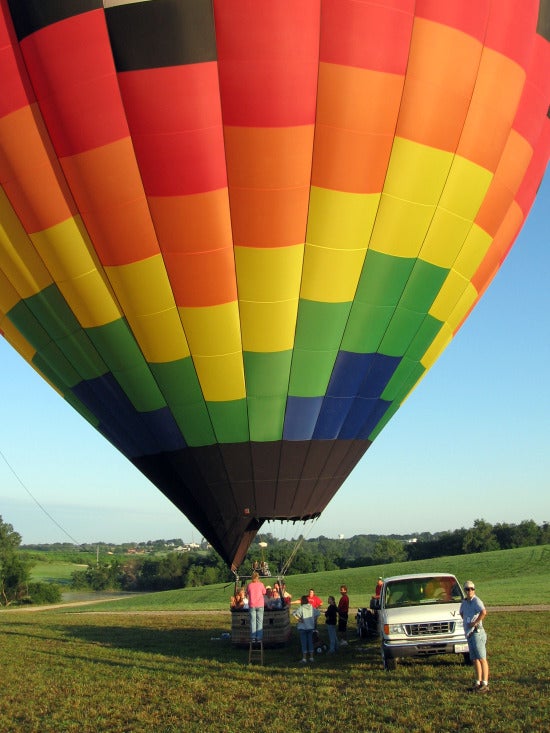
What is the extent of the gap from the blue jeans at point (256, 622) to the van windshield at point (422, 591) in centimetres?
167

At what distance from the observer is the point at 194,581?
194ft

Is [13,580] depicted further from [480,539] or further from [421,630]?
[421,630]

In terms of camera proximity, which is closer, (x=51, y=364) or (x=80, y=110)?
(x=80, y=110)

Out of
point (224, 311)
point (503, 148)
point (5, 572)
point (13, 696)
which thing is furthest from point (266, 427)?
point (5, 572)

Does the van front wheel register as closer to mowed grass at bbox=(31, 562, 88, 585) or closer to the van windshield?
the van windshield

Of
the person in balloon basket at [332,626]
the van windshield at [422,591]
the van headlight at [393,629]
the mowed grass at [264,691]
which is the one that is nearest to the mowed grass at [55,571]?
the mowed grass at [264,691]

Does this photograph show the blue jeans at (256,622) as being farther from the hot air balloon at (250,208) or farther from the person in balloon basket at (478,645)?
the person in balloon basket at (478,645)

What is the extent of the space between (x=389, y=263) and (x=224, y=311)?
2.34m

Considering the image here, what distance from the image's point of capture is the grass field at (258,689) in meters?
5.89

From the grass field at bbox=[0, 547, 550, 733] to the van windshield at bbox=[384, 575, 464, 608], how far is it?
2.32ft

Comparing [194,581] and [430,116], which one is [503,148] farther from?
[194,581]

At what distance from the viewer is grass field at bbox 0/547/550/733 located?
232 inches

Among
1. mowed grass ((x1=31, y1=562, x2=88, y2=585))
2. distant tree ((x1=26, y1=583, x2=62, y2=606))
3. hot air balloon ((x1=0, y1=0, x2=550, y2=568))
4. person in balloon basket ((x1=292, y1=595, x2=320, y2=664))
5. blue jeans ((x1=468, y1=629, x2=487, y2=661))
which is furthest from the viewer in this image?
mowed grass ((x1=31, y1=562, x2=88, y2=585))

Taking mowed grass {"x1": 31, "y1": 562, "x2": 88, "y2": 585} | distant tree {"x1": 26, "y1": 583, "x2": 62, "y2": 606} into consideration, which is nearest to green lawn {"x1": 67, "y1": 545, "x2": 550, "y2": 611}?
distant tree {"x1": 26, "y1": 583, "x2": 62, "y2": 606}
